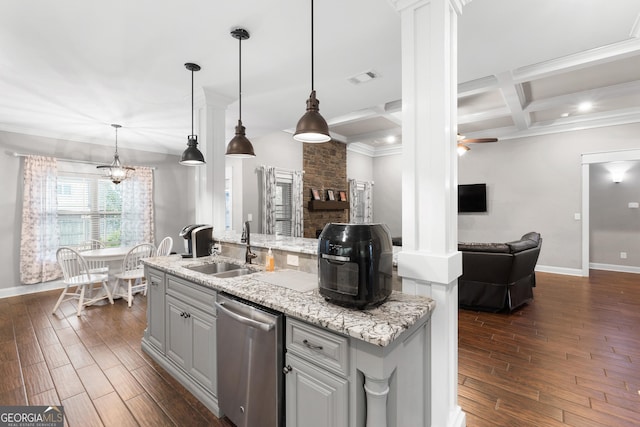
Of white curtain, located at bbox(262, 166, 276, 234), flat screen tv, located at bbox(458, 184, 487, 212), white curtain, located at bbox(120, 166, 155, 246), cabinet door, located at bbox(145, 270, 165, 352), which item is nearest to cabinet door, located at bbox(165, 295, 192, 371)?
cabinet door, located at bbox(145, 270, 165, 352)

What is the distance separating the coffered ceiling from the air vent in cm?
2

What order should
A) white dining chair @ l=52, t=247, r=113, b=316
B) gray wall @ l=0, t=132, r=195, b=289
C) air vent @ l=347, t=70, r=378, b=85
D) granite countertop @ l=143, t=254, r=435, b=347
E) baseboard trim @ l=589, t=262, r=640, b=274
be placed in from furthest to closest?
baseboard trim @ l=589, t=262, r=640, b=274 → gray wall @ l=0, t=132, r=195, b=289 → white dining chair @ l=52, t=247, r=113, b=316 → air vent @ l=347, t=70, r=378, b=85 → granite countertop @ l=143, t=254, r=435, b=347

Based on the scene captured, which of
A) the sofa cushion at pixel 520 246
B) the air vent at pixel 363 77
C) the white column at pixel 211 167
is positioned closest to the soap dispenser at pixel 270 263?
the white column at pixel 211 167

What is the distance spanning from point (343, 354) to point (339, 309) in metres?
0.22

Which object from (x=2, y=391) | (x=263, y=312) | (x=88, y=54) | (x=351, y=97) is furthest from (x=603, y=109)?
(x=2, y=391)

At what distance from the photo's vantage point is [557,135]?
5656 millimetres

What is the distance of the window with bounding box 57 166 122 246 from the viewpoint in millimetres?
5078

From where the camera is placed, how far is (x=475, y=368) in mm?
2469

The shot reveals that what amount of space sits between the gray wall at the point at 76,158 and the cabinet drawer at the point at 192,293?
418cm

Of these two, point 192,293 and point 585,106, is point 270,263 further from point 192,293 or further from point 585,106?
point 585,106

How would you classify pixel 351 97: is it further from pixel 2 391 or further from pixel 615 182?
pixel 615 182

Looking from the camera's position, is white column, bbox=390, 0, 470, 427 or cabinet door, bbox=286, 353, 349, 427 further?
white column, bbox=390, 0, 470, 427

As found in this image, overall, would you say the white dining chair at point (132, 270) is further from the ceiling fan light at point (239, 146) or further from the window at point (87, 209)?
the ceiling fan light at point (239, 146)

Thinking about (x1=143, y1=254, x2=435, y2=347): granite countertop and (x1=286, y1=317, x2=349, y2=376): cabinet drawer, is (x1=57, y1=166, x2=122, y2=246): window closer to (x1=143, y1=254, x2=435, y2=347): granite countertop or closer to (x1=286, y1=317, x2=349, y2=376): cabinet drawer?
(x1=143, y1=254, x2=435, y2=347): granite countertop
